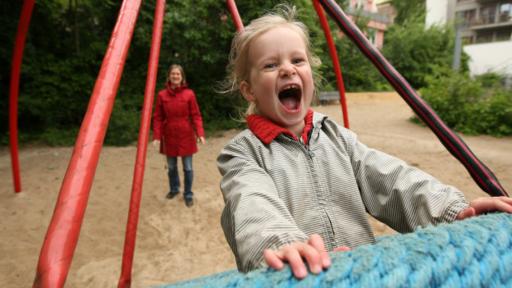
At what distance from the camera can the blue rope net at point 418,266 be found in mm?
306

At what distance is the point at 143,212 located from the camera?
3236mm

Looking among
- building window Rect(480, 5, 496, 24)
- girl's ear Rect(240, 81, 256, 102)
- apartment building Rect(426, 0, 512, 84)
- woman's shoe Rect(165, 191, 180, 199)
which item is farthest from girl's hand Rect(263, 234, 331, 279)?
building window Rect(480, 5, 496, 24)

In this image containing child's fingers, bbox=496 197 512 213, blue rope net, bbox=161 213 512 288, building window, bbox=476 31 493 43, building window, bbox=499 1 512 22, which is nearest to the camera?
blue rope net, bbox=161 213 512 288

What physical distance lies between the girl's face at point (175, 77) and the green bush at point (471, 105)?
17.4ft

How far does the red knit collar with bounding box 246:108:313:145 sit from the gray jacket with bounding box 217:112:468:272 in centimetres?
1

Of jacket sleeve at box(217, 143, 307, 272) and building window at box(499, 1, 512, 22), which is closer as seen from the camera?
jacket sleeve at box(217, 143, 307, 272)

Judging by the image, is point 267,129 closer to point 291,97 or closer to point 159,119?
point 291,97

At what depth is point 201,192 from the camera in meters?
3.76

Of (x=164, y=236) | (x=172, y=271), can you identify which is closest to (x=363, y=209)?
(x=172, y=271)

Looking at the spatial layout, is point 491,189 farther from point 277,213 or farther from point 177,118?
point 177,118

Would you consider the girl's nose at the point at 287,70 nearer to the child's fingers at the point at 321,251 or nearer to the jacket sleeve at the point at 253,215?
the jacket sleeve at the point at 253,215

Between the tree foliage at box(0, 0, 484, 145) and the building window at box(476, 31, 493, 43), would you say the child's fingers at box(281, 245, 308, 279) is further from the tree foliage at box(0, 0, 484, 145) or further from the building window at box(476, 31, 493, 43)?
the building window at box(476, 31, 493, 43)

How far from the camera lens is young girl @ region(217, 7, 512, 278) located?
0.83 metres

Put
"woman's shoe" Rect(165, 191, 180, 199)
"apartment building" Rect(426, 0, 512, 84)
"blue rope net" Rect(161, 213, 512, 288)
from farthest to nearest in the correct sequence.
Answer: "apartment building" Rect(426, 0, 512, 84), "woman's shoe" Rect(165, 191, 180, 199), "blue rope net" Rect(161, 213, 512, 288)
